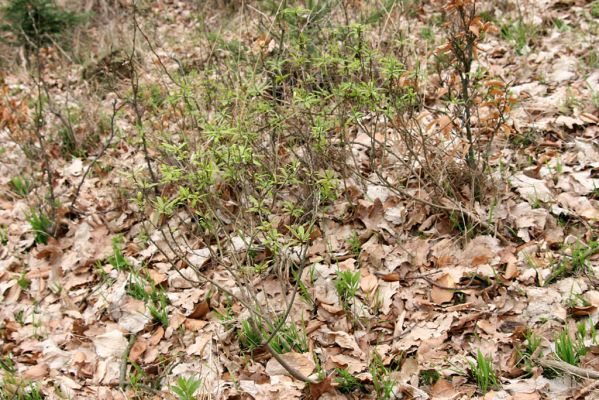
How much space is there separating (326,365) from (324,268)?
0.68 meters

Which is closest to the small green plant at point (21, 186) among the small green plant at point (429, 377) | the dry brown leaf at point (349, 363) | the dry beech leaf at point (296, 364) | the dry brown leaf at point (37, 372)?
the dry brown leaf at point (37, 372)

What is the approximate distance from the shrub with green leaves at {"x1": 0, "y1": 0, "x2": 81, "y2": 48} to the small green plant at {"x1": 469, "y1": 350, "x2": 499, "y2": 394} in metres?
5.83

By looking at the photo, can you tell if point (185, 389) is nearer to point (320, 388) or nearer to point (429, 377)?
point (320, 388)

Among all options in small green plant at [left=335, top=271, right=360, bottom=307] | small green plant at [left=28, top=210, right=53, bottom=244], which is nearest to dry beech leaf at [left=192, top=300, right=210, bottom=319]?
small green plant at [left=335, top=271, right=360, bottom=307]

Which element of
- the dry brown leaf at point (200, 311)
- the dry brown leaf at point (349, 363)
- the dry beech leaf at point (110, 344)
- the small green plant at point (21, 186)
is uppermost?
the dry brown leaf at point (349, 363)

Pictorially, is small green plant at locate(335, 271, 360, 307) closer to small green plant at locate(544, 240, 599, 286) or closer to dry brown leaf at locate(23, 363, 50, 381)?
small green plant at locate(544, 240, 599, 286)

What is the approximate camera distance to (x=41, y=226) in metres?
4.23

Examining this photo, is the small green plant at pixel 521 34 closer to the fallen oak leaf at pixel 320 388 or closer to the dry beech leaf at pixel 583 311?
the dry beech leaf at pixel 583 311

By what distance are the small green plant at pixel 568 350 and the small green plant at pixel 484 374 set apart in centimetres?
30

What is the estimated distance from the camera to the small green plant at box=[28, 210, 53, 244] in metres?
4.21

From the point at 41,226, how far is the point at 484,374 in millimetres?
3426

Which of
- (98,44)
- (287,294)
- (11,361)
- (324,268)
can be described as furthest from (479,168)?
(98,44)

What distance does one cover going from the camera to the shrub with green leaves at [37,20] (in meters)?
6.41

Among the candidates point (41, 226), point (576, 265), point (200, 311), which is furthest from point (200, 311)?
point (576, 265)
